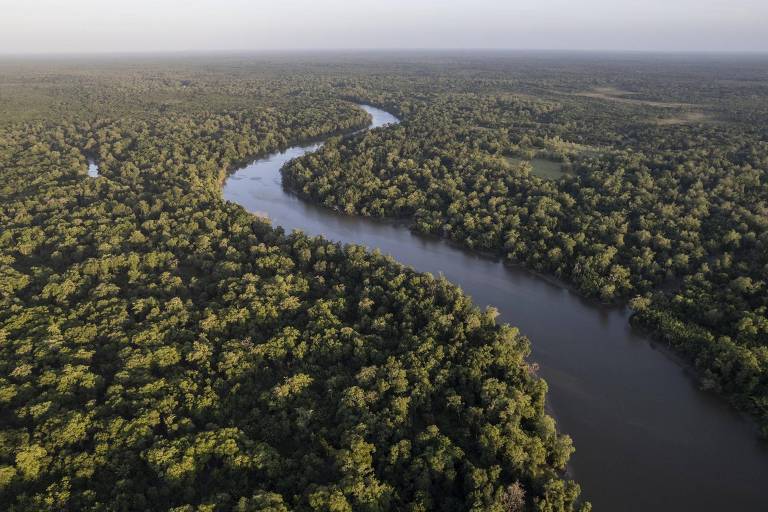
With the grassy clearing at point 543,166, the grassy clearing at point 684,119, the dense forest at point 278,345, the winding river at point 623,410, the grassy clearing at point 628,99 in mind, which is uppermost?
the grassy clearing at point 628,99

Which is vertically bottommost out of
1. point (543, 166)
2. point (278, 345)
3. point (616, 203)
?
point (278, 345)

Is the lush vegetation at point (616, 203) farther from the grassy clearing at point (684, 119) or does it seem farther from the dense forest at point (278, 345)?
the grassy clearing at point (684, 119)

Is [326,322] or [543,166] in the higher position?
[543,166]

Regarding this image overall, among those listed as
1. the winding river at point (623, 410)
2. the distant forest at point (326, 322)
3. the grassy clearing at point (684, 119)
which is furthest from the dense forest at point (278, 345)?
the grassy clearing at point (684, 119)

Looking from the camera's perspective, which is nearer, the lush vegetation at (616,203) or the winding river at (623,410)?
the winding river at (623,410)

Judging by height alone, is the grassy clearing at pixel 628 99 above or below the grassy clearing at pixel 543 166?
above

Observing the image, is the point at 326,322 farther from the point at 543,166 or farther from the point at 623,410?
the point at 543,166

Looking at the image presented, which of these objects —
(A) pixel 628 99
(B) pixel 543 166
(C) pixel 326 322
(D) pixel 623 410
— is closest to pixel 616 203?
(B) pixel 543 166
